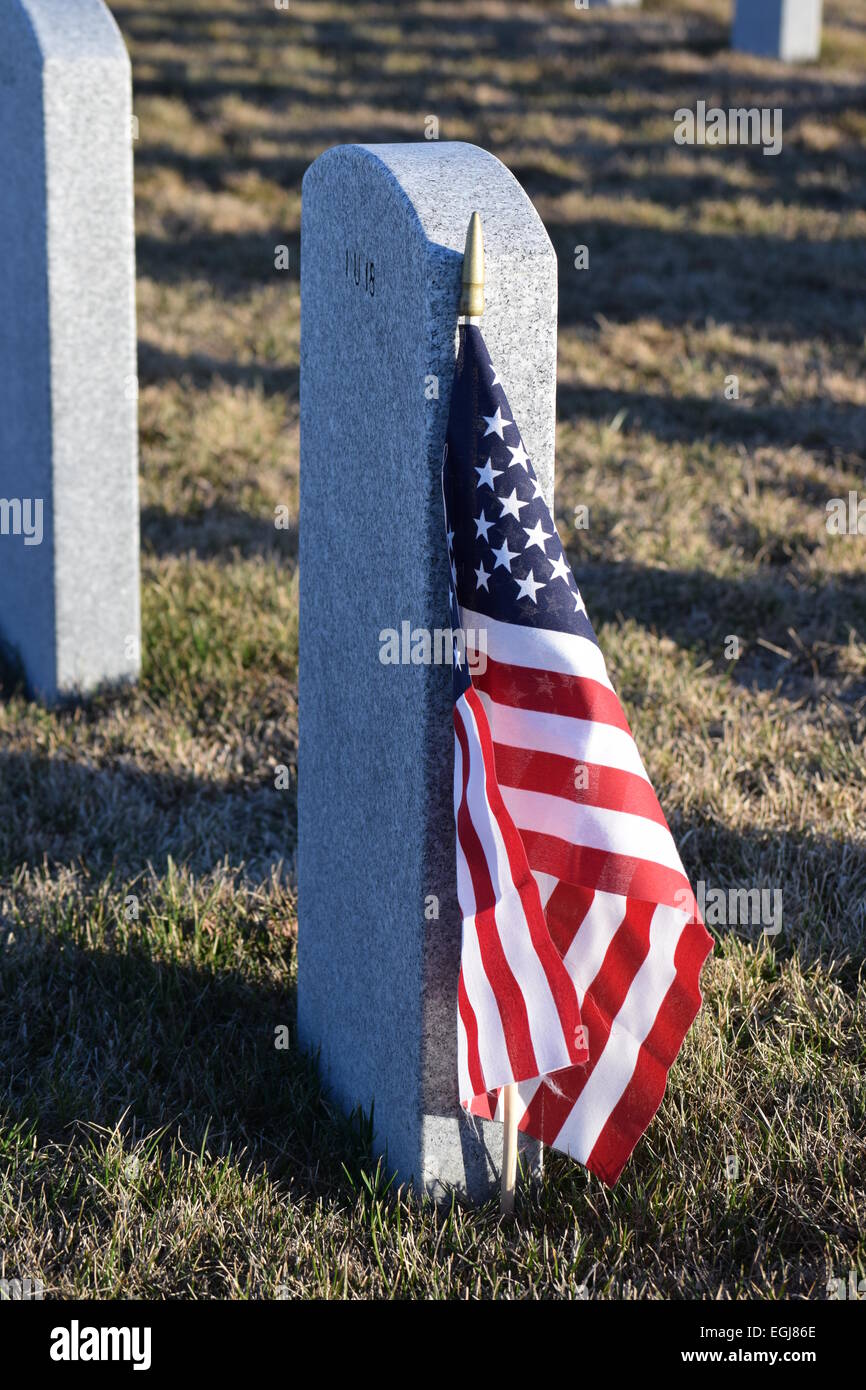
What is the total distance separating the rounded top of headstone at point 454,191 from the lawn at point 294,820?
172cm

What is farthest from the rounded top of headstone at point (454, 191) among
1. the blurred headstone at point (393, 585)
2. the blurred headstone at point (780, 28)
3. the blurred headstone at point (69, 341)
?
the blurred headstone at point (780, 28)

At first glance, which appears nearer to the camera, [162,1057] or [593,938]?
[593,938]

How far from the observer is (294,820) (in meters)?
4.54

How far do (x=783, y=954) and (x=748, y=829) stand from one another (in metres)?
0.57

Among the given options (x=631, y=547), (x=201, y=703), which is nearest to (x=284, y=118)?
(x=631, y=547)

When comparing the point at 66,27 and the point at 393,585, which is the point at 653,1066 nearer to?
the point at 393,585

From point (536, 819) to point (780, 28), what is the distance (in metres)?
16.1

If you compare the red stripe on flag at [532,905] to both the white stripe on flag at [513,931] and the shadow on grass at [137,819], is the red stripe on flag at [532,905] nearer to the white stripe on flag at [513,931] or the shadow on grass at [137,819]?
the white stripe on flag at [513,931]

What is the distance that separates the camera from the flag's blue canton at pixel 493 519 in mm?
2498

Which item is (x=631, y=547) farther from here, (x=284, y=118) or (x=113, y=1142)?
(x=284, y=118)

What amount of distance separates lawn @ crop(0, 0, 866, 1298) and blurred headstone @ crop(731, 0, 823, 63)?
578 centimetres

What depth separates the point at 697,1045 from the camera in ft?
10.7

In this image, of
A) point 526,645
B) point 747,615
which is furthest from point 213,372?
point 526,645

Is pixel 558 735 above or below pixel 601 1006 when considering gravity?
above
